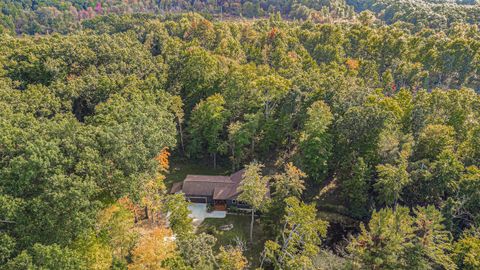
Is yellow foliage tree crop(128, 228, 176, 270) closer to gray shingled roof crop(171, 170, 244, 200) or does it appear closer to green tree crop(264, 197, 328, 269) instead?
green tree crop(264, 197, 328, 269)

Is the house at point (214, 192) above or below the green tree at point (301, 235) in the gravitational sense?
below

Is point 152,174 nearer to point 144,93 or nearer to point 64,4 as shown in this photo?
point 144,93

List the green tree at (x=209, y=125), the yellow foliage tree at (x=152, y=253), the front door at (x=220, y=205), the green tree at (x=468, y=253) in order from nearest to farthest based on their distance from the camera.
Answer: the green tree at (x=468, y=253)
the yellow foliage tree at (x=152, y=253)
the front door at (x=220, y=205)
the green tree at (x=209, y=125)

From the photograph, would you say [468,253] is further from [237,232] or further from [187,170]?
[187,170]

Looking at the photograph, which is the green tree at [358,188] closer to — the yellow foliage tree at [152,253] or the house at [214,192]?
the house at [214,192]

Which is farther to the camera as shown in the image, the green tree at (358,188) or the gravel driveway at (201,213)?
the gravel driveway at (201,213)

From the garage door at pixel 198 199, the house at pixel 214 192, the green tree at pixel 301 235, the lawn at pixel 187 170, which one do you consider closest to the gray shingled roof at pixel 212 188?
the house at pixel 214 192

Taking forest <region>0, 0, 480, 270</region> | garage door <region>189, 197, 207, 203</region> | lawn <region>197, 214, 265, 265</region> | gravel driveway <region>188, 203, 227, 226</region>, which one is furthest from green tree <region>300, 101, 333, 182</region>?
garage door <region>189, 197, 207, 203</region>
